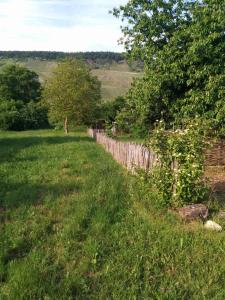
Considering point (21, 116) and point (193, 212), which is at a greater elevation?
point (193, 212)

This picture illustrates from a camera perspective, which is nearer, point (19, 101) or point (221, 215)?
point (221, 215)

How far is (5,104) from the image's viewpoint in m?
61.4

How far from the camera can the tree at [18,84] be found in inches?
2904

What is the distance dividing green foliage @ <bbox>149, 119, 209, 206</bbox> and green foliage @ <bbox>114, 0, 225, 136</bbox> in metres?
5.62

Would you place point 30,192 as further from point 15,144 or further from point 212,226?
point 15,144

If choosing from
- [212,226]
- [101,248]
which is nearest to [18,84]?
[212,226]

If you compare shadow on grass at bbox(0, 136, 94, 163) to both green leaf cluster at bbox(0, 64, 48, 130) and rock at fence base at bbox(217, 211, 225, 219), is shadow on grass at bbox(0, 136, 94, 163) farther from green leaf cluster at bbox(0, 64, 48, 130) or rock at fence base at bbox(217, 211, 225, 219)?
green leaf cluster at bbox(0, 64, 48, 130)

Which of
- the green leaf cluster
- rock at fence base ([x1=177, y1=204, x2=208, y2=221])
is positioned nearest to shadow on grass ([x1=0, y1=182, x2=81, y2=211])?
rock at fence base ([x1=177, y1=204, x2=208, y2=221])

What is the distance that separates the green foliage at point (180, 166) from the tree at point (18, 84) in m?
66.5

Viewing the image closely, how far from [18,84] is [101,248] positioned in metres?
75.1

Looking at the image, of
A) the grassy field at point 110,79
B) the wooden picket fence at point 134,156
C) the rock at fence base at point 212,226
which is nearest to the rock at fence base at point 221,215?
the rock at fence base at point 212,226

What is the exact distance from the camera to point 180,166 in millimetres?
9164

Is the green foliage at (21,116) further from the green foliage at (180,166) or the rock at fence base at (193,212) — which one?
the rock at fence base at (193,212)

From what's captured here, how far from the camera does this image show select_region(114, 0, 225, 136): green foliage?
16047 millimetres
